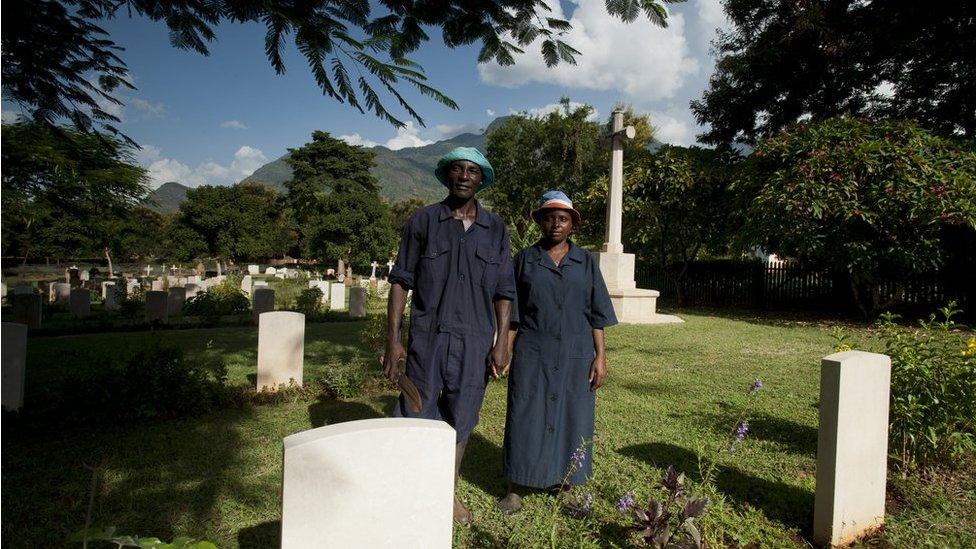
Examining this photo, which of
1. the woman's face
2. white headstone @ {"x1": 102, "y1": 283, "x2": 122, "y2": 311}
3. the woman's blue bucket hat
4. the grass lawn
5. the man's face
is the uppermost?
the woman's blue bucket hat

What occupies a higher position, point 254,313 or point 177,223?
point 177,223

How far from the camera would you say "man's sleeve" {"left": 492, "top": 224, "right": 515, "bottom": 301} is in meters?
2.81

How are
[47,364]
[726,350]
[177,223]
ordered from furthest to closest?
[177,223], [726,350], [47,364]

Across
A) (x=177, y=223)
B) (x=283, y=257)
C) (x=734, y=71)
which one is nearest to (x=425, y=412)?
(x=734, y=71)

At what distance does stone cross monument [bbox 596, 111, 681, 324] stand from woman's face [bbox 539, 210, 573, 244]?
8544 mm

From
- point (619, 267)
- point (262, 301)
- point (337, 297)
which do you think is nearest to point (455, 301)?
point (619, 267)

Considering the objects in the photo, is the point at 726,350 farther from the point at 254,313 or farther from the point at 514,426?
the point at 254,313

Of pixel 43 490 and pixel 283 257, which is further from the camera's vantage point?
pixel 283 257

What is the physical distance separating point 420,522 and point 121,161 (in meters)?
2.74

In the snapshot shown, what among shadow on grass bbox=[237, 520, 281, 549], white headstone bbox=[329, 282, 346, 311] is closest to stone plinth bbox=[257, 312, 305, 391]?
shadow on grass bbox=[237, 520, 281, 549]

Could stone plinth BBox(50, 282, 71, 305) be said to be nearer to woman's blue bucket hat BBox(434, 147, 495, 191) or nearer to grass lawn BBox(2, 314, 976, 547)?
grass lawn BBox(2, 314, 976, 547)

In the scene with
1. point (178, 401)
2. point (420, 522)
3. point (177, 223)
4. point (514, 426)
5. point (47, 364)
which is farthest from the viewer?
point (177, 223)

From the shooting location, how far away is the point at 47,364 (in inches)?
258

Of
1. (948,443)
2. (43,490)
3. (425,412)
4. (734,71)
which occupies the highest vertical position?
(734,71)
